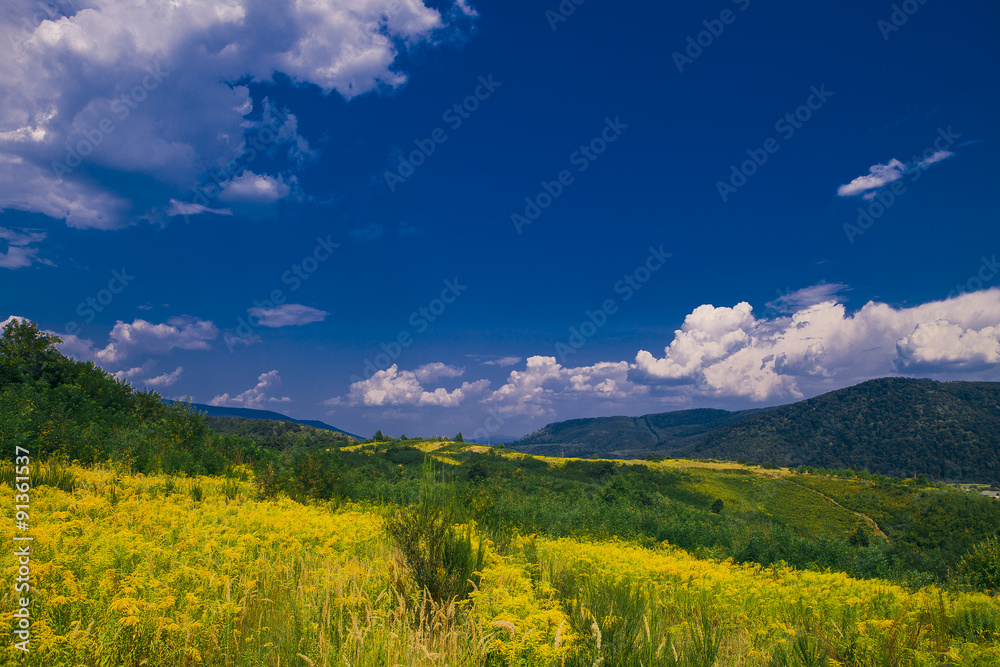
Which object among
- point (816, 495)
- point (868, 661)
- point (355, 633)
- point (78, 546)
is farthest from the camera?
point (816, 495)

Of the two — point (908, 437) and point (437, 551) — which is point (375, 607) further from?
point (908, 437)

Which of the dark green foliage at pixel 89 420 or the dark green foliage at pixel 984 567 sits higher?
the dark green foliage at pixel 89 420

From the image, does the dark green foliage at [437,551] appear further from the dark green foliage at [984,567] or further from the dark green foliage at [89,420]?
the dark green foliage at [984,567]

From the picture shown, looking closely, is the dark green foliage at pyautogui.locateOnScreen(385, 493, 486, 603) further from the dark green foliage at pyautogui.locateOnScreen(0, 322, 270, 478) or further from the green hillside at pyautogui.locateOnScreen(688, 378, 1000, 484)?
the green hillside at pyautogui.locateOnScreen(688, 378, 1000, 484)

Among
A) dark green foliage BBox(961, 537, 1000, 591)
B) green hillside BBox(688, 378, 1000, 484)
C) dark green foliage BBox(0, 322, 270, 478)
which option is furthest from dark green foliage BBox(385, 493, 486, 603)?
green hillside BBox(688, 378, 1000, 484)

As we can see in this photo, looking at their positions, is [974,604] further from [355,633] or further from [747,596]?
[355,633]

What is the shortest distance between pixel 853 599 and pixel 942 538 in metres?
68.9

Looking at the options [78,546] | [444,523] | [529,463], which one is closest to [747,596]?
[444,523]

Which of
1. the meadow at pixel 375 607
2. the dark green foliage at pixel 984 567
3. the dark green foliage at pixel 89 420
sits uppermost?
the dark green foliage at pixel 89 420

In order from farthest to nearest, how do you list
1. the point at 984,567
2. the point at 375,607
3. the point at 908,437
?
1. the point at 908,437
2. the point at 984,567
3. the point at 375,607

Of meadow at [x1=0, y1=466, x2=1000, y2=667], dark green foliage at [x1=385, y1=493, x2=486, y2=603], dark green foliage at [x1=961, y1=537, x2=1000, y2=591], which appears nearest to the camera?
meadow at [x1=0, y1=466, x2=1000, y2=667]

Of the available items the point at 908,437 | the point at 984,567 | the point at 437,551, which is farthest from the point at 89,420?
the point at 908,437

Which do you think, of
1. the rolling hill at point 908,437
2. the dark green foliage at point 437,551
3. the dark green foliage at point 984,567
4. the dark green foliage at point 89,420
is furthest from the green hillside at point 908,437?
the dark green foliage at point 437,551

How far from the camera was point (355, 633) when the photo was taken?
370cm
